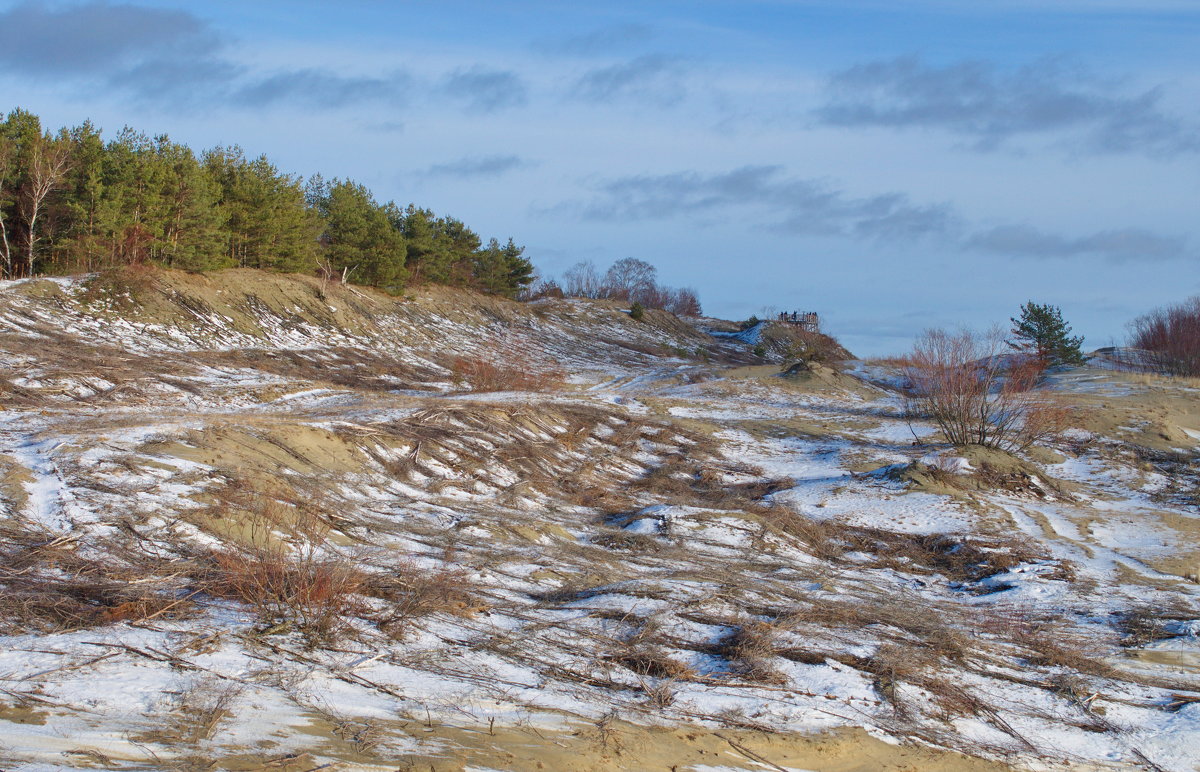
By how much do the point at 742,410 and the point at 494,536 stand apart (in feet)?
53.7

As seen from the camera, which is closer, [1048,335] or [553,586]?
[553,586]

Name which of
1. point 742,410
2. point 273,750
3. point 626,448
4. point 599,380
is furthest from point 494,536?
point 599,380

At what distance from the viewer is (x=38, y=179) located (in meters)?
26.7

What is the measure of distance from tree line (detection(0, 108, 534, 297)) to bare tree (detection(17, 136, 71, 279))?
43mm

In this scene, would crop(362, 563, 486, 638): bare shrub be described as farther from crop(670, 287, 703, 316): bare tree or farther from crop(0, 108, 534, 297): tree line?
crop(670, 287, 703, 316): bare tree

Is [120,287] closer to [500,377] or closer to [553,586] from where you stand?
[500,377]

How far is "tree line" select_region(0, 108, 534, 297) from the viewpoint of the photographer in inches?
1104

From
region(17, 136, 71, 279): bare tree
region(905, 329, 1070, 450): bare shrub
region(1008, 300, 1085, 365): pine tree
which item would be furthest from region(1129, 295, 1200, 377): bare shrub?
region(17, 136, 71, 279): bare tree

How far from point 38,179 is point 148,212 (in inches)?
129

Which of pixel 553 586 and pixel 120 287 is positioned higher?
pixel 120 287

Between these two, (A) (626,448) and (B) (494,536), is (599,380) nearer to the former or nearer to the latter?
(A) (626,448)

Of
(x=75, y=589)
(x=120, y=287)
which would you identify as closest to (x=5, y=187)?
(x=120, y=287)

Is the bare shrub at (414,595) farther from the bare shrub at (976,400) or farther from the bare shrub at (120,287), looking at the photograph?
the bare shrub at (120,287)

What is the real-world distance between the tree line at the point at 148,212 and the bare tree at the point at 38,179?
0.14 ft
